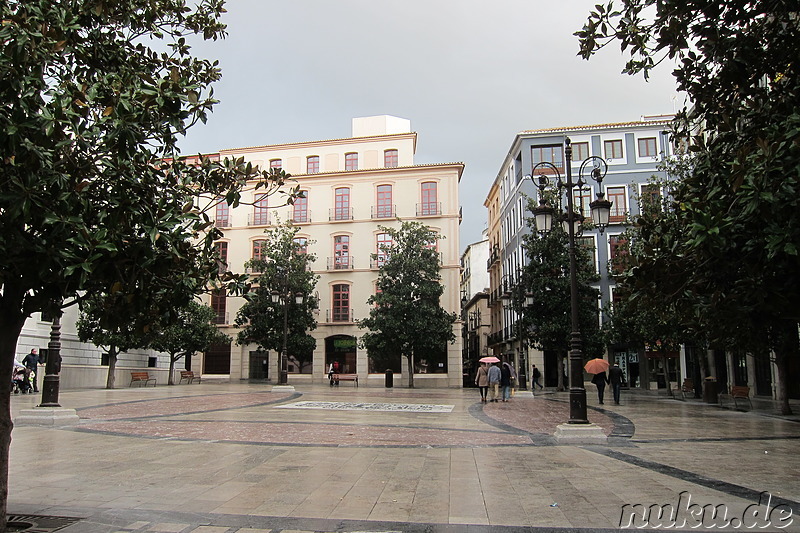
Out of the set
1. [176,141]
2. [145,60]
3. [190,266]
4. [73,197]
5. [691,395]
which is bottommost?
[691,395]

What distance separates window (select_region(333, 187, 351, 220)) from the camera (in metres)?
44.5

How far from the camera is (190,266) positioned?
5.35m

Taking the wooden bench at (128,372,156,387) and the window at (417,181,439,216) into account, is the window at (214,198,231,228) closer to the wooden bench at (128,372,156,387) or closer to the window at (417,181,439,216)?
the window at (417,181,439,216)

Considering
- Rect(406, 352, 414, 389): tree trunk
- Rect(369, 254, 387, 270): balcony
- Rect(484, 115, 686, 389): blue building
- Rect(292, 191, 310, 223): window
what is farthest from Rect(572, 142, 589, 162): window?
Rect(292, 191, 310, 223): window

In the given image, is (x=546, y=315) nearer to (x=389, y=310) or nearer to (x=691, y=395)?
(x=691, y=395)

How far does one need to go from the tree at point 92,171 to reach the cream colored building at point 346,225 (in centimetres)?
3578

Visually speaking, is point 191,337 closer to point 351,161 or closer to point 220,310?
point 220,310

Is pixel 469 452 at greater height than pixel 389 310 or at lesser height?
lesser

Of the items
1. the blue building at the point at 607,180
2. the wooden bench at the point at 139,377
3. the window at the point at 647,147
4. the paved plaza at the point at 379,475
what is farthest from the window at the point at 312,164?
the paved plaza at the point at 379,475

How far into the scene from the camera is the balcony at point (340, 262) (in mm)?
43375

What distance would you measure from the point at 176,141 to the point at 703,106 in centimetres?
649

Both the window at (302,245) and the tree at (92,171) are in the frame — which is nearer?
the tree at (92,171)

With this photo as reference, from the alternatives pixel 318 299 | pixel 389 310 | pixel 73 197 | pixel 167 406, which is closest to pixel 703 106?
pixel 73 197

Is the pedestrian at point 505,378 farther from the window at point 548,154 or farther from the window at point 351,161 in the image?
the window at point 351,161
